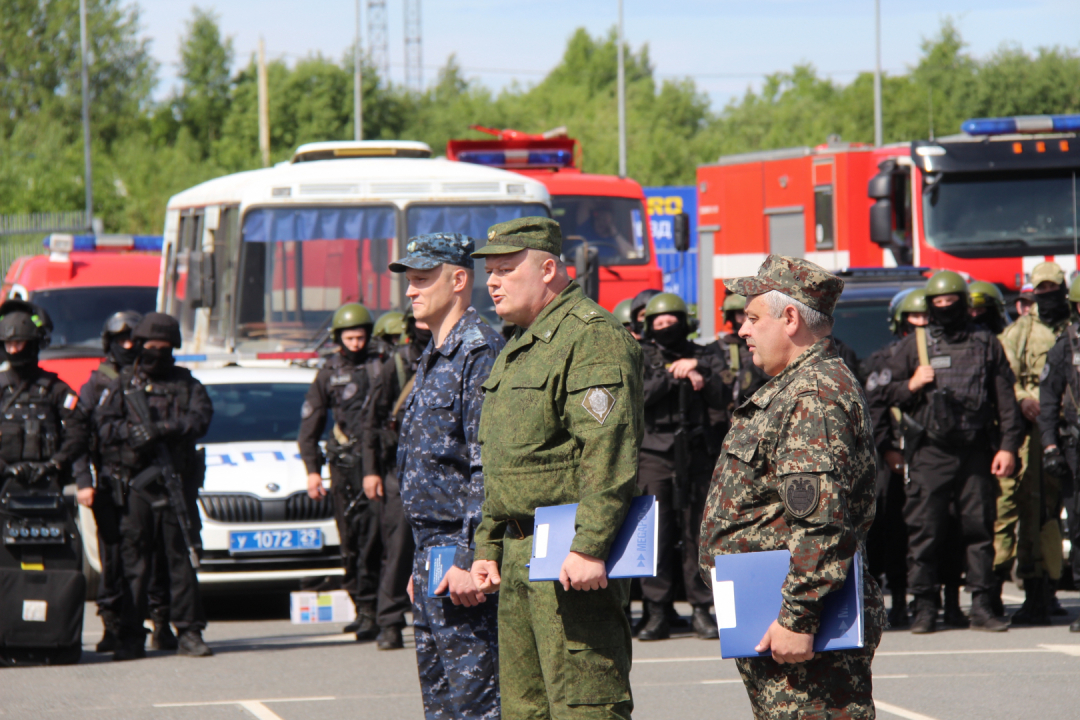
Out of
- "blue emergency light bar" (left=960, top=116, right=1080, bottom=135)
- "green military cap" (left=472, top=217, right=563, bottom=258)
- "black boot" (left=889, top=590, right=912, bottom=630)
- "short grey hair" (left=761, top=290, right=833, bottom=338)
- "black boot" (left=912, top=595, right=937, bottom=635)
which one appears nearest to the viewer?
"short grey hair" (left=761, top=290, right=833, bottom=338)

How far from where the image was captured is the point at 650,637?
8.95 m

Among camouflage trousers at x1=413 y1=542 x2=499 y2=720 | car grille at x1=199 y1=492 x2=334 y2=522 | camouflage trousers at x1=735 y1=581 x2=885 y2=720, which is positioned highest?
camouflage trousers at x1=735 y1=581 x2=885 y2=720

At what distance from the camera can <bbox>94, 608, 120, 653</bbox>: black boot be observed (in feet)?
28.5

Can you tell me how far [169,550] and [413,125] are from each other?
49115 millimetres

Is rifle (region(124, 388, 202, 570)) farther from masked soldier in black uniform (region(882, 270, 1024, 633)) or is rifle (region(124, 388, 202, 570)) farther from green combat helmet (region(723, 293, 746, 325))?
masked soldier in black uniform (region(882, 270, 1024, 633))

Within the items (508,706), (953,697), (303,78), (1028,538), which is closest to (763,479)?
(508,706)

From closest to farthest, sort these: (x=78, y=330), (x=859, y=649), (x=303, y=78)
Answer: (x=859, y=649)
(x=78, y=330)
(x=303, y=78)

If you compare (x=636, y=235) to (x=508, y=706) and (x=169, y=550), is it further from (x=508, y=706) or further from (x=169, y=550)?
(x=508, y=706)

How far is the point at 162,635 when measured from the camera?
910 cm

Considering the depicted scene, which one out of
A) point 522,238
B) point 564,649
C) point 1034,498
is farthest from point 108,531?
point 1034,498

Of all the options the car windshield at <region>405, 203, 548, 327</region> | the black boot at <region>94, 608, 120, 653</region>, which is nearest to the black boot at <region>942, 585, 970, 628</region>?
the car windshield at <region>405, 203, 548, 327</region>

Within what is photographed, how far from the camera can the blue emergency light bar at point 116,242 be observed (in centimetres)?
1956

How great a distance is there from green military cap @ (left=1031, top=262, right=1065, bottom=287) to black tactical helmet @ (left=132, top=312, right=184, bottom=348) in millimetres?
6022

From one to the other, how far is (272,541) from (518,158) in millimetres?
9722
